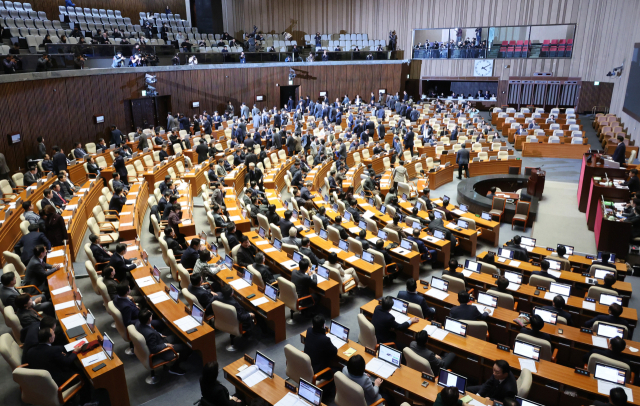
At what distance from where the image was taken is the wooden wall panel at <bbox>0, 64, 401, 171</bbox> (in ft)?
46.5

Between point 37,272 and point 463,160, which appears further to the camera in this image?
point 463,160

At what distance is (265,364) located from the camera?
521 centimetres

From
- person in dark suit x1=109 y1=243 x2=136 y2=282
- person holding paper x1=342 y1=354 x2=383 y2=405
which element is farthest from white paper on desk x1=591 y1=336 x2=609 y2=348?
person in dark suit x1=109 y1=243 x2=136 y2=282

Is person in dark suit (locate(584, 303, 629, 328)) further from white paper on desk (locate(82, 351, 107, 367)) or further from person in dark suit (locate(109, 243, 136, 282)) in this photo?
person in dark suit (locate(109, 243, 136, 282))

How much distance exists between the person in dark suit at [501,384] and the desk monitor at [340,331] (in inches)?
69.9

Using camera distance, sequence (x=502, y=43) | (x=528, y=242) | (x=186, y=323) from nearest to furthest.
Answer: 1. (x=186, y=323)
2. (x=528, y=242)
3. (x=502, y=43)

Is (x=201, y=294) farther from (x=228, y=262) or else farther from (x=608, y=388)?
(x=608, y=388)

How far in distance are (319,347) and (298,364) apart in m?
0.35

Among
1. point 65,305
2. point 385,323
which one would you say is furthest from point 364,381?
point 65,305

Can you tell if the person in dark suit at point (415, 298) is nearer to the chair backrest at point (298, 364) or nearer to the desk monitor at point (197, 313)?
the chair backrest at point (298, 364)

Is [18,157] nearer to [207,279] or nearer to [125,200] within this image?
[125,200]

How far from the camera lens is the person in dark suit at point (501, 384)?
4828 mm

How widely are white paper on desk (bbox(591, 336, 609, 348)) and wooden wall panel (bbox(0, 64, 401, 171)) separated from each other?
1556 cm

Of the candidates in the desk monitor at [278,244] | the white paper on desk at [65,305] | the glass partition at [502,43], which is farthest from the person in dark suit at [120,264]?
the glass partition at [502,43]
